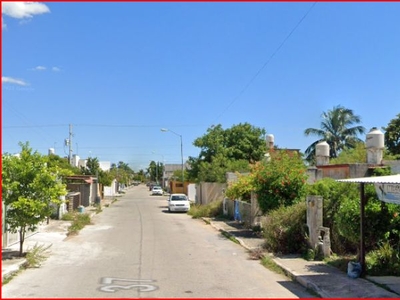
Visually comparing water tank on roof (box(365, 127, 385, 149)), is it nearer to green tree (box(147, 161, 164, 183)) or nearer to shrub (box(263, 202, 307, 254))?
shrub (box(263, 202, 307, 254))

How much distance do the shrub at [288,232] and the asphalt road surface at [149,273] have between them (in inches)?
39.8

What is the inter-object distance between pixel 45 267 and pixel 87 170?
4835 cm

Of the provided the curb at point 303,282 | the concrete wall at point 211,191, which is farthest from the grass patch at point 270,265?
the concrete wall at point 211,191

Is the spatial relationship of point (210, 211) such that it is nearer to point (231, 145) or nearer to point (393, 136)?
point (231, 145)

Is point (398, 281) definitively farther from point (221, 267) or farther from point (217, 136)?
point (217, 136)

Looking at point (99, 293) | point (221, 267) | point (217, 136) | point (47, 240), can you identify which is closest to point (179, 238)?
point (47, 240)

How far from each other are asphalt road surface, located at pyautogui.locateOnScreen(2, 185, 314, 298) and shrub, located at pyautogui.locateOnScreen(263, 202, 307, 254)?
1011 mm

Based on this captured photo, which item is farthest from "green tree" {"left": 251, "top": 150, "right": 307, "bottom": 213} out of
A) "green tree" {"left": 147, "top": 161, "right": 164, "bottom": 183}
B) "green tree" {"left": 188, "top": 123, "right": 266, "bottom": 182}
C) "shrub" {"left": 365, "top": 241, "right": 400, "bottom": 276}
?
"green tree" {"left": 147, "top": 161, "right": 164, "bottom": 183}

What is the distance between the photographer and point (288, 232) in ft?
48.4

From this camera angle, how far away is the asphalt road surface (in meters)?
9.19

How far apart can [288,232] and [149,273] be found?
533 cm

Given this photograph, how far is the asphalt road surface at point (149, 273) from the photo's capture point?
→ 9.19m

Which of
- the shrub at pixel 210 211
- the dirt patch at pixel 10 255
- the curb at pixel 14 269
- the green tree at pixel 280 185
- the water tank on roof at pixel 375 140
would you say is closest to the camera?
the curb at pixel 14 269

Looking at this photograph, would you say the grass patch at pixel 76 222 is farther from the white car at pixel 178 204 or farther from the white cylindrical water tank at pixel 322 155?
the white cylindrical water tank at pixel 322 155
